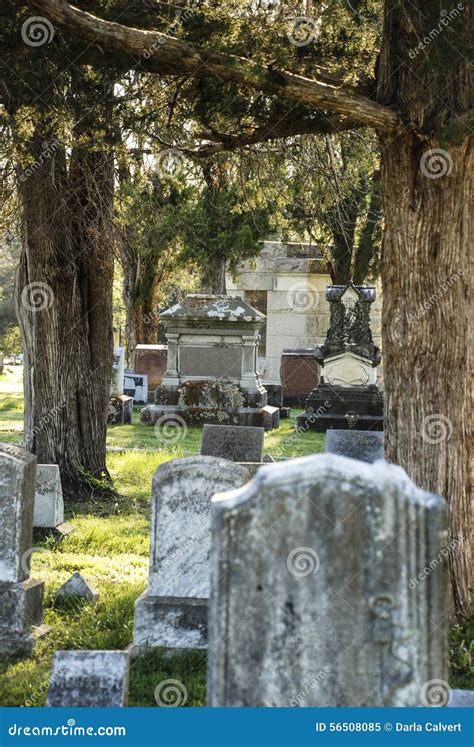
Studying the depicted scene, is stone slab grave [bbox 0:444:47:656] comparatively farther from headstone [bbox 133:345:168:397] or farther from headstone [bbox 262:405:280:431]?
headstone [bbox 133:345:168:397]

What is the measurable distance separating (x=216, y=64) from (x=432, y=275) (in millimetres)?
1992

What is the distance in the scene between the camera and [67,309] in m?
9.63

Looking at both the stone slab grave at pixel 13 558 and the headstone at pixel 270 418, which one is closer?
the stone slab grave at pixel 13 558

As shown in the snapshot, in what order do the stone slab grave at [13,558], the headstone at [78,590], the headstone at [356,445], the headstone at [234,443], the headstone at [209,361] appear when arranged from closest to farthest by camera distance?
the stone slab grave at [13,558] < the headstone at [78,590] < the headstone at [356,445] < the headstone at [234,443] < the headstone at [209,361]

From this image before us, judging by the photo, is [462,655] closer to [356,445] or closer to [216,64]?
[356,445]

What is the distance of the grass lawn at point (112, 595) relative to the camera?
4.95m

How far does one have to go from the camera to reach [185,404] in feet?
54.0

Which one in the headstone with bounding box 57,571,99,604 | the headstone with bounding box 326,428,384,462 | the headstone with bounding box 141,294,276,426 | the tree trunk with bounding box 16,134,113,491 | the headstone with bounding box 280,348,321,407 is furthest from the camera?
the headstone with bounding box 280,348,321,407

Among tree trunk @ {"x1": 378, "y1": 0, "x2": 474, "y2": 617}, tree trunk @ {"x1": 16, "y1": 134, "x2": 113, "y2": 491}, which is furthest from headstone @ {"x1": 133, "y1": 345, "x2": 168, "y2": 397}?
tree trunk @ {"x1": 378, "y1": 0, "x2": 474, "y2": 617}

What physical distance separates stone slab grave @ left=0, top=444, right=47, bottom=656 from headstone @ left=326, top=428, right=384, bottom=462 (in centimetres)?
384

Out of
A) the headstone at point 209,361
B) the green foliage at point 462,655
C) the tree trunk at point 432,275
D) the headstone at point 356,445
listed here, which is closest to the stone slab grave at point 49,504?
the headstone at point 356,445

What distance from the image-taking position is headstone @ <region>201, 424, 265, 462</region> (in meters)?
8.78

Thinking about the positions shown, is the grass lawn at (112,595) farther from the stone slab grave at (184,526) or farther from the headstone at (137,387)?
the headstone at (137,387)

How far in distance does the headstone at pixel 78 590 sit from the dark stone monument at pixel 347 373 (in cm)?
1013
